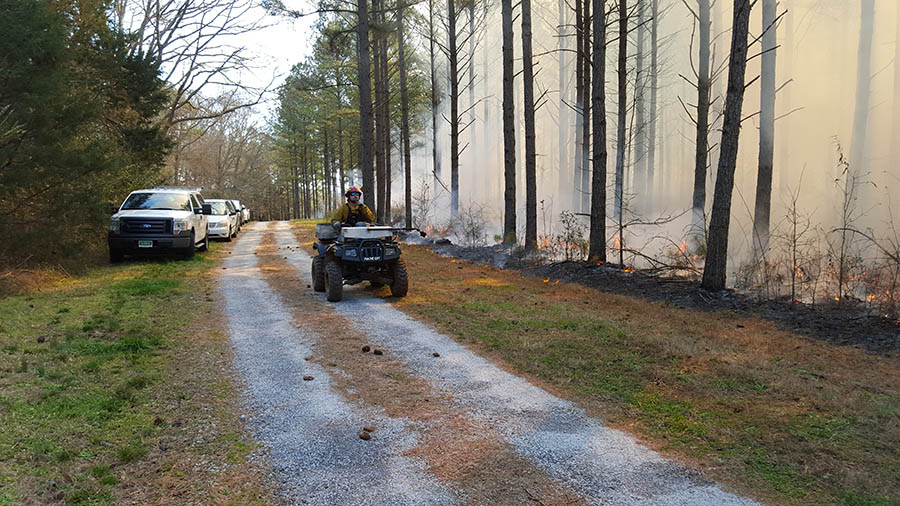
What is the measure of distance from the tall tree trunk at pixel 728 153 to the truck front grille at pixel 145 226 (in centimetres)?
1384

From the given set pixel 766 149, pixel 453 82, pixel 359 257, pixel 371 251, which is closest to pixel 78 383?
pixel 359 257

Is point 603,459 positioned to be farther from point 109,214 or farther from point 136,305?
point 109,214

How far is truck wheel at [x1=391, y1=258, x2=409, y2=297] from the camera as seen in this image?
34.5 feet

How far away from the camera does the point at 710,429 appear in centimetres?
435

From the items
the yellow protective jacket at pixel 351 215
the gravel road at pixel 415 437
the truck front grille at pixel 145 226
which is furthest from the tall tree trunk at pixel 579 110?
the gravel road at pixel 415 437

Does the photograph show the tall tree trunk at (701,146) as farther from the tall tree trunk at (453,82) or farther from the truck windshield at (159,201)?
the truck windshield at (159,201)

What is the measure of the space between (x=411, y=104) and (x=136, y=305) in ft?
89.9

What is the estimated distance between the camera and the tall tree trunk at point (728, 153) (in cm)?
947

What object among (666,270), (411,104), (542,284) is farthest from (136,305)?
(411,104)

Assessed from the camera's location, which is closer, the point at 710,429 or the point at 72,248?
the point at 710,429

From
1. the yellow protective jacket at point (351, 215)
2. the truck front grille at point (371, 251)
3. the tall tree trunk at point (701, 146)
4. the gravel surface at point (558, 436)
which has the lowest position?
the gravel surface at point (558, 436)

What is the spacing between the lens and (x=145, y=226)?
50.2ft

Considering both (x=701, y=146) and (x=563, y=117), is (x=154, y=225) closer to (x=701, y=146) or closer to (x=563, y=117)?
(x=701, y=146)

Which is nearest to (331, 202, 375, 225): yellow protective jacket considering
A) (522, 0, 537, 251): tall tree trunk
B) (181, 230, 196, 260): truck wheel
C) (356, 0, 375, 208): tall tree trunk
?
(522, 0, 537, 251): tall tree trunk
